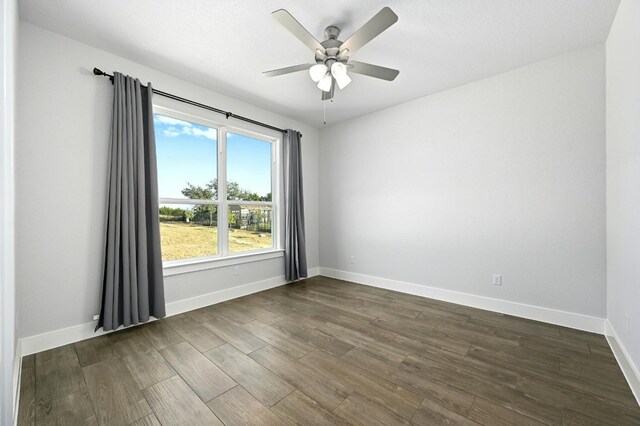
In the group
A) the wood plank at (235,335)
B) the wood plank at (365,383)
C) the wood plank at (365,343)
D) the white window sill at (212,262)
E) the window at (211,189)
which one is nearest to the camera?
the wood plank at (365,383)

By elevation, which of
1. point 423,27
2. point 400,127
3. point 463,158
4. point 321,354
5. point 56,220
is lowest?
point 321,354

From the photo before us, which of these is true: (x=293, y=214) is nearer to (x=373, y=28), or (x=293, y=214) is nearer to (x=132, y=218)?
(x=132, y=218)

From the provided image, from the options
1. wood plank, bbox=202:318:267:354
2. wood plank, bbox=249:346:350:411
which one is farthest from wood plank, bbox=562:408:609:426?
wood plank, bbox=202:318:267:354

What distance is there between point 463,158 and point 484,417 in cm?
269

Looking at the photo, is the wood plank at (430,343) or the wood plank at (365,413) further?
the wood plank at (430,343)

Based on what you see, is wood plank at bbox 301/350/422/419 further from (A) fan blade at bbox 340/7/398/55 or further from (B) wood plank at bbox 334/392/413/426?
(A) fan blade at bbox 340/7/398/55

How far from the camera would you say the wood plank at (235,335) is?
224 centimetres

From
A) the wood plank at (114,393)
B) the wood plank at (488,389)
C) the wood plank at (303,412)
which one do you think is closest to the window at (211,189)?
the wood plank at (114,393)

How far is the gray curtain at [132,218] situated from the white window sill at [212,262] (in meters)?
0.26

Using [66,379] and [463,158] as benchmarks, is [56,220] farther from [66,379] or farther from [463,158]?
[463,158]

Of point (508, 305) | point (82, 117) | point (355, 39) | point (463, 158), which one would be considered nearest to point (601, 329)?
point (508, 305)

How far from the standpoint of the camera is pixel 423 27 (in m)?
2.19

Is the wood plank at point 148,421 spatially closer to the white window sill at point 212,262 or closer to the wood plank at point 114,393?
the wood plank at point 114,393

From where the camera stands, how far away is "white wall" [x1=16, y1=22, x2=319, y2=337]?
6.91 ft
